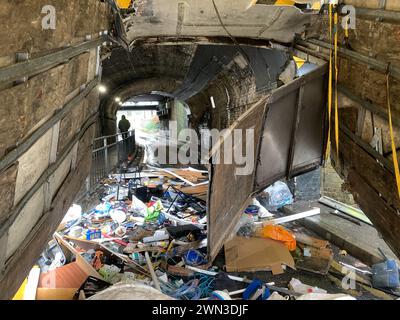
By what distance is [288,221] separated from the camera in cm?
801

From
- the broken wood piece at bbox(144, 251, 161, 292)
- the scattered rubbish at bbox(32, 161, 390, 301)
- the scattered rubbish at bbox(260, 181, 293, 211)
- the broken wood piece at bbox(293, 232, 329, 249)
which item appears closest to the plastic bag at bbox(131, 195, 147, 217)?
the scattered rubbish at bbox(32, 161, 390, 301)

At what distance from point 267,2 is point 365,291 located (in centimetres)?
555

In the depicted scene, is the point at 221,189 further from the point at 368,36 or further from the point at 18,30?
the point at 18,30

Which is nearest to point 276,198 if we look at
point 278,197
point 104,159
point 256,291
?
point 278,197

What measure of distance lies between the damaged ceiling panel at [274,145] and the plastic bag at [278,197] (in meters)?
4.07

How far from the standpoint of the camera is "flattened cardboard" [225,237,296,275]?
19.0 ft

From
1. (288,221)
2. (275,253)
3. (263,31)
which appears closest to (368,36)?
(263,31)

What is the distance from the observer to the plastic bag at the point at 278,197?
29.3 feet

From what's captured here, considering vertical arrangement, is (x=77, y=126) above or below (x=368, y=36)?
below

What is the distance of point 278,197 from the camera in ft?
29.6

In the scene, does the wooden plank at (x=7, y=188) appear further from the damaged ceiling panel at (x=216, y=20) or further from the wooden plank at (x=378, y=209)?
the damaged ceiling panel at (x=216, y=20)

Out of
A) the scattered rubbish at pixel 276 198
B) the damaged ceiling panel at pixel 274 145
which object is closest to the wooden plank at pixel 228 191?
the damaged ceiling panel at pixel 274 145

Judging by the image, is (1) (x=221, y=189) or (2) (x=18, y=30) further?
(1) (x=221, y=189)

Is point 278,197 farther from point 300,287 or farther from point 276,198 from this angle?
point 300,287
